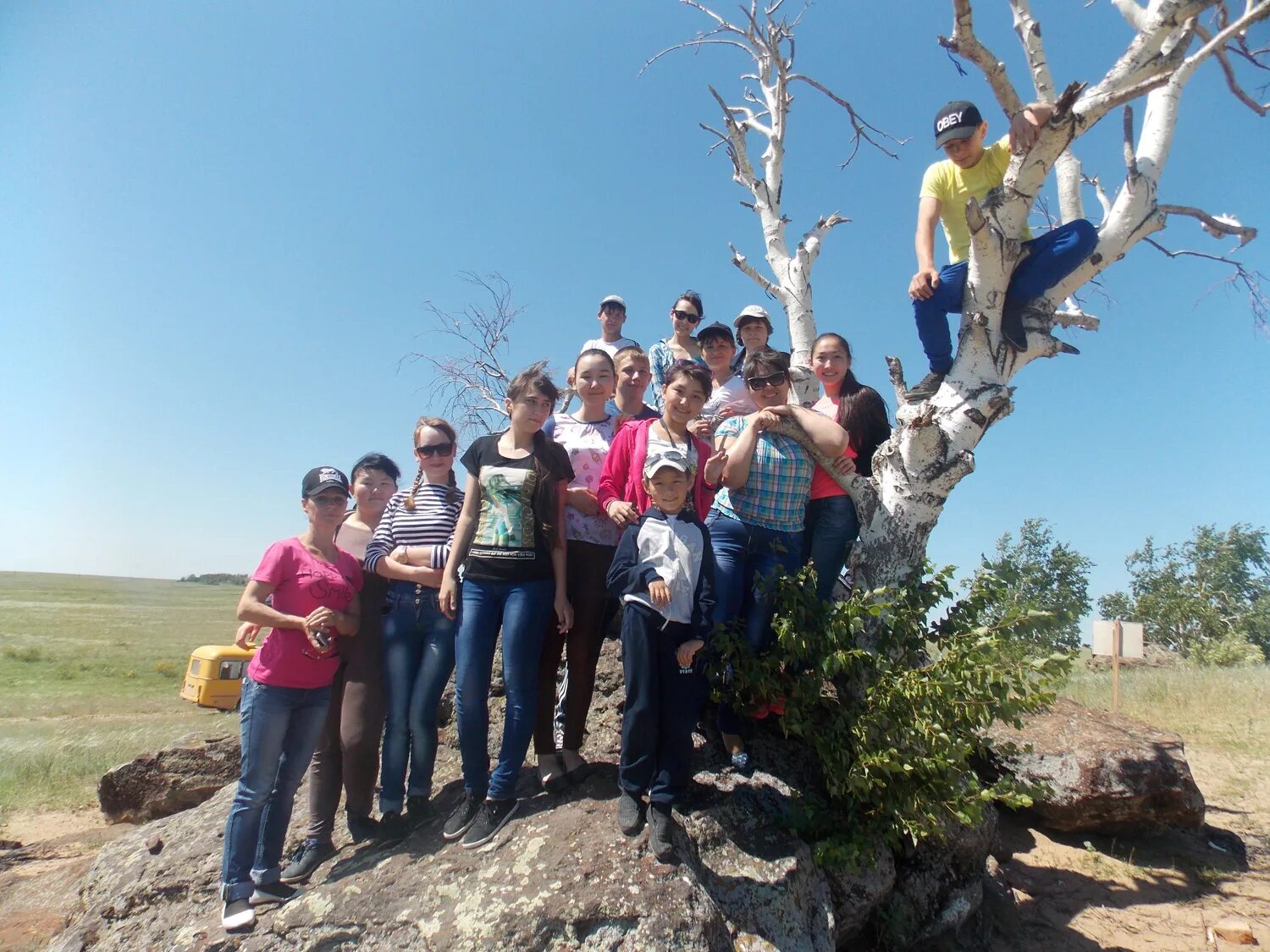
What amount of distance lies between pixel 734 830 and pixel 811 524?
5.96 ft

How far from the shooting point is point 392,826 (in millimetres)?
3836

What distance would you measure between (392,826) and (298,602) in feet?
4.43

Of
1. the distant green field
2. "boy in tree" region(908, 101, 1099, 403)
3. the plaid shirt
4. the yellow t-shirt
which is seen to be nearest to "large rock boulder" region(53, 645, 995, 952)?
the plaid shirt

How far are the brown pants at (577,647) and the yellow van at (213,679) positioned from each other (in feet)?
71.3

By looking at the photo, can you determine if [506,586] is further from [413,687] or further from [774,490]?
[774,490]

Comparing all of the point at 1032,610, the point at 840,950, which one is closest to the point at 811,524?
the point at 1032,610

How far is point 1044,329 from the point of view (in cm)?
454

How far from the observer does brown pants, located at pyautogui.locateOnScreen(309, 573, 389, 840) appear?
154 inches

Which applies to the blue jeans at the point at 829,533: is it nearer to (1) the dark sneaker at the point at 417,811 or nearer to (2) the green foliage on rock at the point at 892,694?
(2) the green foliage on rock at the point at 892,694

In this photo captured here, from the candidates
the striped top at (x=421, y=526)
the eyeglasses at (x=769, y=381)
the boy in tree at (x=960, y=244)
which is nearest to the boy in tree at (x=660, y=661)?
the eyeglasses at (x=769, y=381)

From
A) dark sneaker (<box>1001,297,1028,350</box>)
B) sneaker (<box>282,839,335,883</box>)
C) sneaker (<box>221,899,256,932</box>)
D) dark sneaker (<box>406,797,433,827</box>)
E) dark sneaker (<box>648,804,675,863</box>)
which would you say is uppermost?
dark sneaker (<box>1001,297,1028,350</box>)

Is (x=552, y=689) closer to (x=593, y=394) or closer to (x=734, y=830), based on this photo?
(x=734, y=830)

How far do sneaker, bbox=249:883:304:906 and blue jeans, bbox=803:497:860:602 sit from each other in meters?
3.30

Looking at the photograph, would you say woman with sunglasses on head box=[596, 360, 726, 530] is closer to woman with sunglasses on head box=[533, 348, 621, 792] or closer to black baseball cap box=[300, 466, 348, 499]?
woman with sunglasses on head box=[533, 348, 621, 792]
